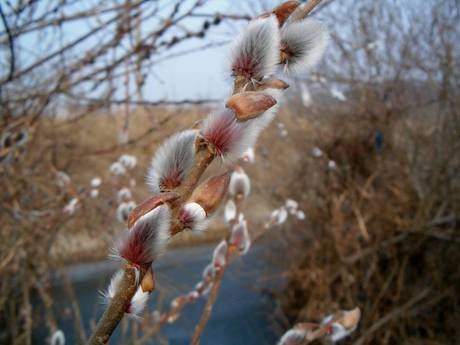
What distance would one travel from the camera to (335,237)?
148 inches

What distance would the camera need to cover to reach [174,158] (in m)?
0.36

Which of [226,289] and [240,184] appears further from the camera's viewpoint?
[226,289]

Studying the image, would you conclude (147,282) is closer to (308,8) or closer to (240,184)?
(308,8)

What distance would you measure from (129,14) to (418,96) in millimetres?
3108

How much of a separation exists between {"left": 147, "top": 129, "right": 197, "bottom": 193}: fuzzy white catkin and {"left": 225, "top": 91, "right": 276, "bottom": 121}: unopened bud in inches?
1.6

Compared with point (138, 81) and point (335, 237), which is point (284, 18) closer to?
point (138, 81)

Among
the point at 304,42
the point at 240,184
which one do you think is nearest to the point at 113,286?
the point at 304,42

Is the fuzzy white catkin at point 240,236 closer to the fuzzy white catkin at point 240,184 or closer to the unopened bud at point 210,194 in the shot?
the fuzzy white catkin at point 240,184

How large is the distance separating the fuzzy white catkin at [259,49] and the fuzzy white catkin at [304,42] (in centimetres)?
2

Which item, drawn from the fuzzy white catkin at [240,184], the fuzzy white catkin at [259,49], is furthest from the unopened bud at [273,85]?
the fuzzy white catkin at [240,184]

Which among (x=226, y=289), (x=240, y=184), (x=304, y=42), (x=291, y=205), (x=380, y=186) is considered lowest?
(x=226, y=289)

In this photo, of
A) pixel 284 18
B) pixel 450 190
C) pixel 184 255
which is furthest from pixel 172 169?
pixel 184 255

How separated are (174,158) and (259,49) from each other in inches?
4.1

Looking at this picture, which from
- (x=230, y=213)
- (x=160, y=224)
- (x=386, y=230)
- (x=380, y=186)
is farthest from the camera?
(x=380, y=186)
